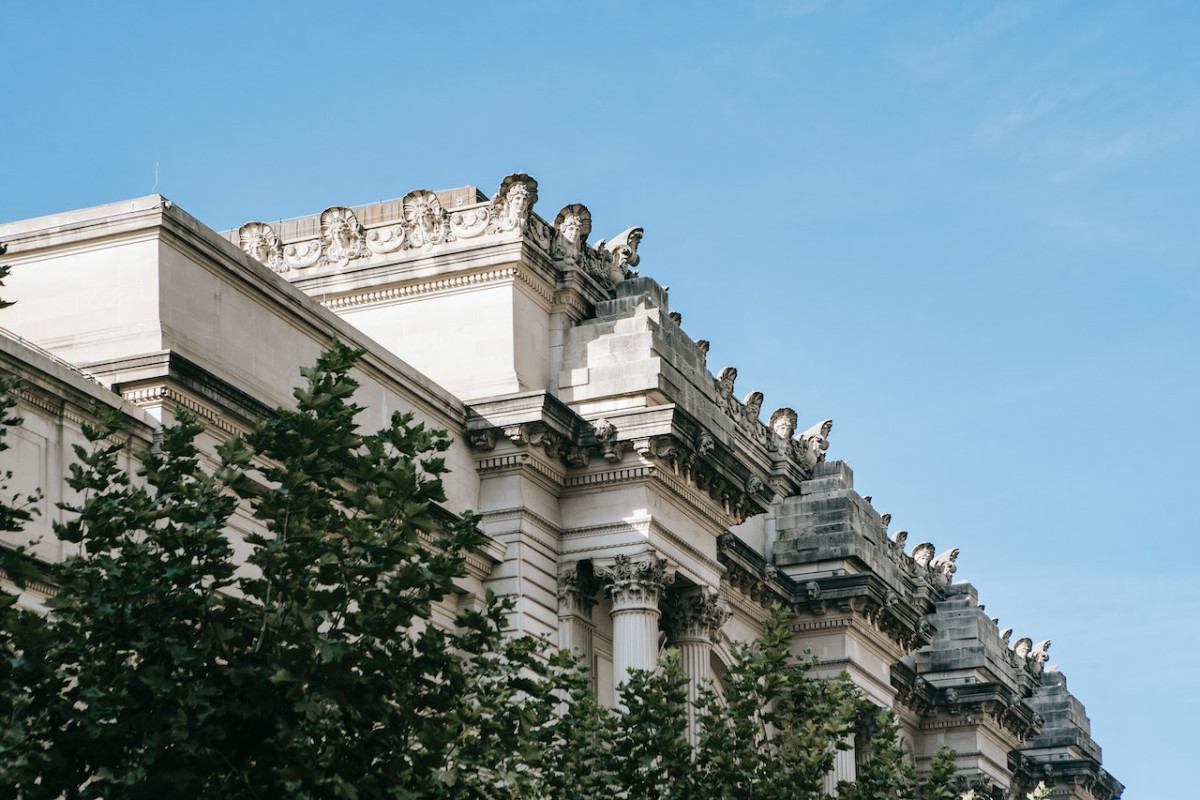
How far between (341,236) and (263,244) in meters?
2.40

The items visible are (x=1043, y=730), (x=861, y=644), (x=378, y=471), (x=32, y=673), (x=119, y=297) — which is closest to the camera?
(x=32, y=673)

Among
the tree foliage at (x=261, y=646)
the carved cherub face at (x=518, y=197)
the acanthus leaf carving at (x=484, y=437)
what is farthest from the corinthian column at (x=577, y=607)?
the tree foliage at (x=261, y=646)

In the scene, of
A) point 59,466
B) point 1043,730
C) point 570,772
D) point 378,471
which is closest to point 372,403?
point 59,466

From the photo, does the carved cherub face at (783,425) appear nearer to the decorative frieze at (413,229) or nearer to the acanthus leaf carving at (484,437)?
the decorative frieze at (413,229)

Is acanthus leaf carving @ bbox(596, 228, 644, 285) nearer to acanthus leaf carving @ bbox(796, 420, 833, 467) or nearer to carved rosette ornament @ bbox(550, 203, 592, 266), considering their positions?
carved rosette ornament @ bbox(550, 203, 592, 266)

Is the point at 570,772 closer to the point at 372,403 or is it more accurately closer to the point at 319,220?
the point at 372,403

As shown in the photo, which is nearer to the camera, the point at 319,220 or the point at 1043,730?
the point at 319,220

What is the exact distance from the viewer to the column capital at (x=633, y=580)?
5000 centimetres

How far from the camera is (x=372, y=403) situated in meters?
47.4

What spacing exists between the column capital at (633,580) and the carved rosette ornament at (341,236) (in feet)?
28.1

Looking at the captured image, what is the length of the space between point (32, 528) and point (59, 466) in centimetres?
115

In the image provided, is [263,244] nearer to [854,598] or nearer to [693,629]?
[693,629]

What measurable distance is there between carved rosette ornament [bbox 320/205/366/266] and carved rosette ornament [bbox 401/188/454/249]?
1.13m

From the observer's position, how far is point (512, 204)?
5156 centimetres
